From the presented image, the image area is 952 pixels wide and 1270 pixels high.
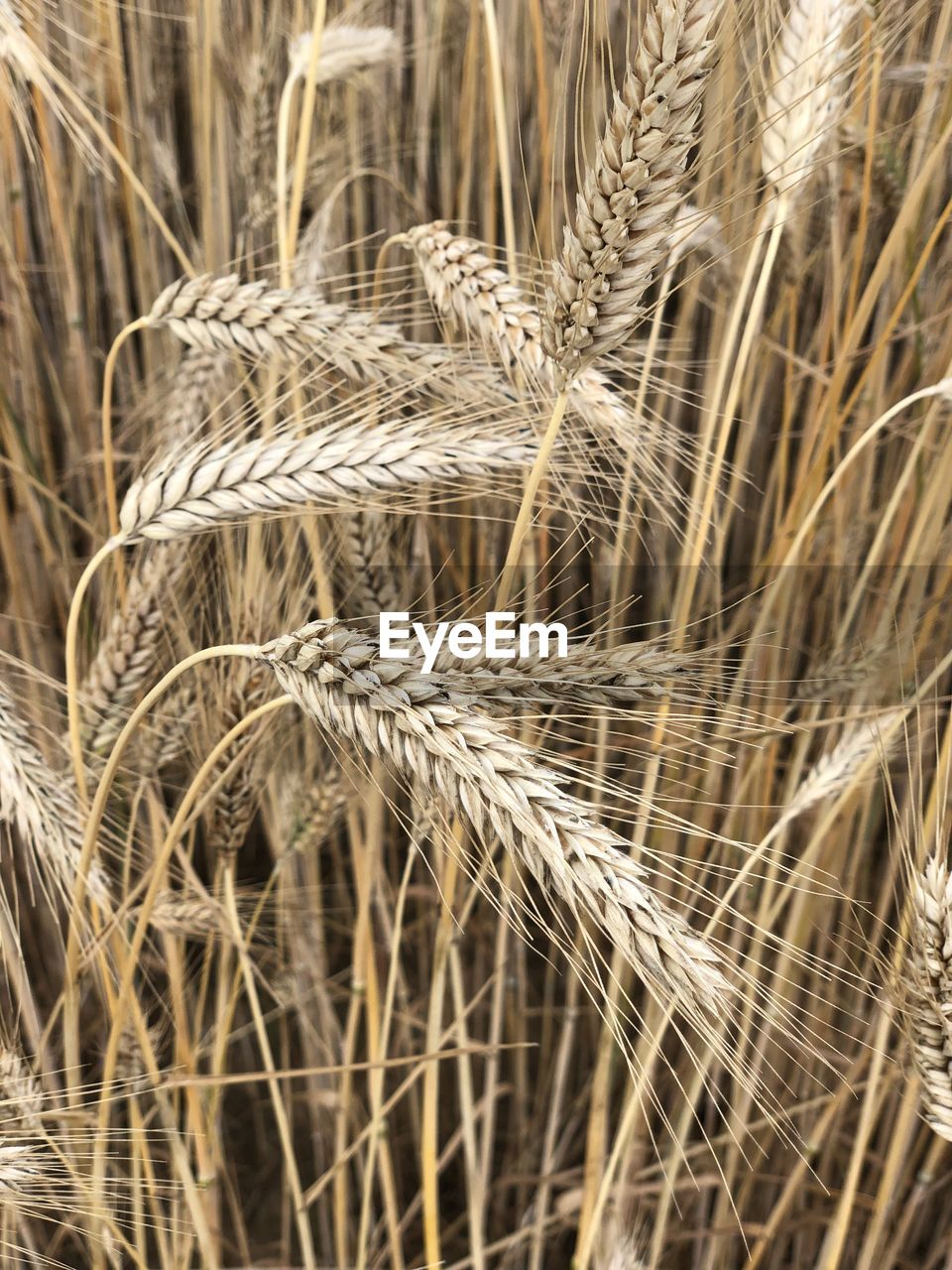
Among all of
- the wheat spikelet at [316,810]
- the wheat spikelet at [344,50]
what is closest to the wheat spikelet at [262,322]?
the wheat spikelet at [344,50]

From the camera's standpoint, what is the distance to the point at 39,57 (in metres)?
0.68

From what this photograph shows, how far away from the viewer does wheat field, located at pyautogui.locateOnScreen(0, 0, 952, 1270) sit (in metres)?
0.59

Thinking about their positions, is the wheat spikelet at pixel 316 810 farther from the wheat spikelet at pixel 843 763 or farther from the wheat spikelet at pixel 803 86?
the wheat spikelet at pixel 803 86

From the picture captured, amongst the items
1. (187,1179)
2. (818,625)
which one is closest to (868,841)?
(818,625)

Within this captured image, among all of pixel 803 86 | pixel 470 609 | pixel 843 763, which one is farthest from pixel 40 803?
pixel 803 86

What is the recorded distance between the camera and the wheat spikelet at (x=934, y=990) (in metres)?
0.64

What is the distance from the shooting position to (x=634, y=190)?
50 cm

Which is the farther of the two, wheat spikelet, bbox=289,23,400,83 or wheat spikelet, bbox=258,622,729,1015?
wheat spikelet, bbox=289,23,400,83

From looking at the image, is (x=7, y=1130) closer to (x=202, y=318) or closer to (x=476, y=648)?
(x=476, y=648)

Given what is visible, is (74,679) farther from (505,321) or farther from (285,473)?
(505,321)

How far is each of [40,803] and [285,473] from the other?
314 mm

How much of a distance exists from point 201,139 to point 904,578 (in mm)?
836

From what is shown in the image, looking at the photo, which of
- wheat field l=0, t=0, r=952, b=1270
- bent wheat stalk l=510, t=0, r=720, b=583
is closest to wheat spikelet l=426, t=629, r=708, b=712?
wheat field l=0, t=0, r=952, b=1270

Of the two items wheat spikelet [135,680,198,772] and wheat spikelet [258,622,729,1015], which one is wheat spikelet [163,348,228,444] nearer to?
wheat spikelet [135,680,198,772]
